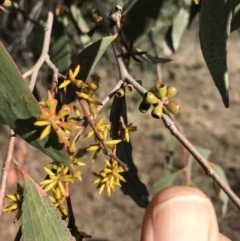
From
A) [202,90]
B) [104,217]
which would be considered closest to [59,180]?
[104,217]

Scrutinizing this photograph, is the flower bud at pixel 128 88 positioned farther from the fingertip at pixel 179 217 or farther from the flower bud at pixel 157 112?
the fingertip at pixel 179 217

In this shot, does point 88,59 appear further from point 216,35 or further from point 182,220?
point 182,220

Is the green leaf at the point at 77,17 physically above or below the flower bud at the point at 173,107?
below

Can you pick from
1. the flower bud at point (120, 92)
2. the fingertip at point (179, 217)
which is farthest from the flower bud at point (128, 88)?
the fingertip at point (179, 217)

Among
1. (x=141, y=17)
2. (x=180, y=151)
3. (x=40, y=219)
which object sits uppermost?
(x=141, y=17)

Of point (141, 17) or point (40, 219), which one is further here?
point (141, 17)

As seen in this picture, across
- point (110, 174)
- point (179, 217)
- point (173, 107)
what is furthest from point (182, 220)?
point (173, 107)
